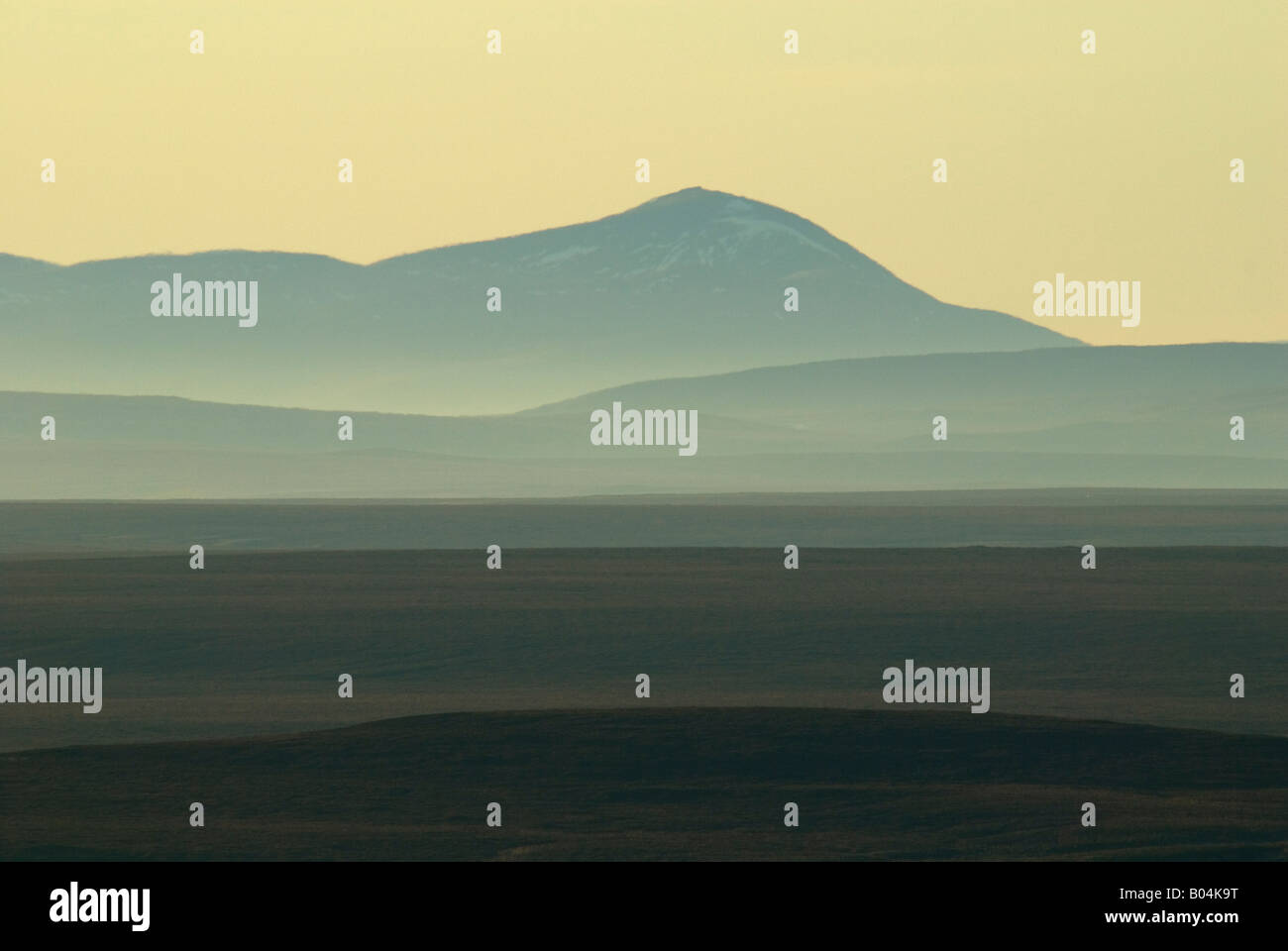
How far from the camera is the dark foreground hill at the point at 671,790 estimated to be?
2975cm

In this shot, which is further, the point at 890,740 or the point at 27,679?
the point at 27,679

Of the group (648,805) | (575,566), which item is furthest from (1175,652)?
(575,566)

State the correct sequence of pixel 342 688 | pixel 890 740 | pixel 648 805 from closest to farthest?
pixel 648 805
pixel 890 740
pixel 342 688

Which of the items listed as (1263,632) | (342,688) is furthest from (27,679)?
(1263,632)

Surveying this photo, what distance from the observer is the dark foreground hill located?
97.6ft

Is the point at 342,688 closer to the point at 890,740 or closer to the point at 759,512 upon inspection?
the point at 890,740

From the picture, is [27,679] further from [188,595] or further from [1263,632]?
[1263,632]

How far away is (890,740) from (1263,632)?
3292cm

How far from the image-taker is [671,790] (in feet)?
113

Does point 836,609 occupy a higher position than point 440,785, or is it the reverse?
point 836,609

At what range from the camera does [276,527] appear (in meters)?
156

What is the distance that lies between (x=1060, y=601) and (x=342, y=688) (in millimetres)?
39259
